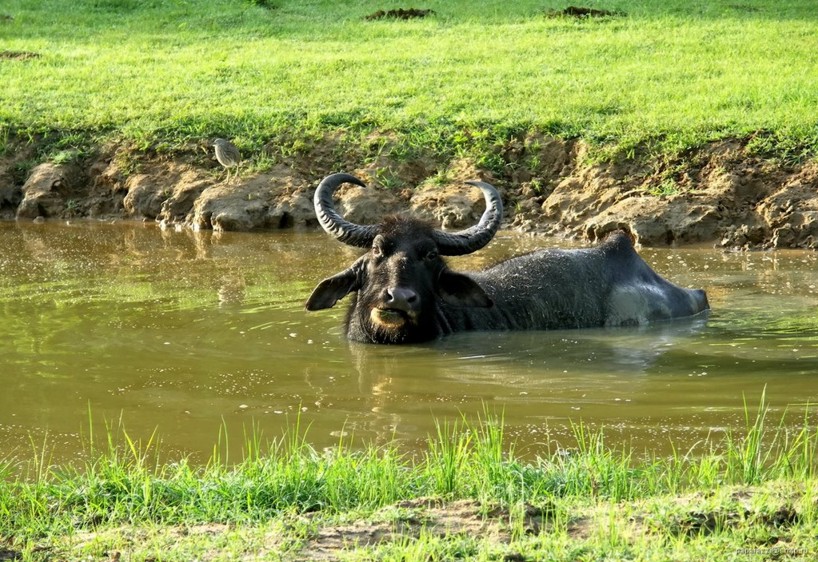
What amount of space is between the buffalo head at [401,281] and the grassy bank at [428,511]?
3631 millimetres

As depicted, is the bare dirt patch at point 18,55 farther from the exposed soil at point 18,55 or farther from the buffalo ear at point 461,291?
the buffalo ear at point 461,291

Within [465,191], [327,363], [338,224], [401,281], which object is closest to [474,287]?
[401,281]

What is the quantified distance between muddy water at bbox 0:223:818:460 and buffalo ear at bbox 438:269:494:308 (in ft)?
0.86

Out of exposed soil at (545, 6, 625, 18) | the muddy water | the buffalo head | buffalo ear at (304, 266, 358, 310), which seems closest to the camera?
the muddy water

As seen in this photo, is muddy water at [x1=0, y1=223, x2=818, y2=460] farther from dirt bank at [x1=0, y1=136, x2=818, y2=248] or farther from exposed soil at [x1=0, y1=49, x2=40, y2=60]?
exposed soil at [x1=0, y1=49, x2=40, y2=60]

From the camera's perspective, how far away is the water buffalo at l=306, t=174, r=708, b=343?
29.6 ft

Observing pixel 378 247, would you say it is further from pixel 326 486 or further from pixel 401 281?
pixel 326 486

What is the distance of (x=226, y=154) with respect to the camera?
48.5 feet

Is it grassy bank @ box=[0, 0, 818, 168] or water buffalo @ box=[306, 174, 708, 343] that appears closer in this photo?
water buffalo @ box=[306, 174, 708, 343]

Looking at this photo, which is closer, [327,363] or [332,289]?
[327,363]

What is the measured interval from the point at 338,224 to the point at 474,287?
1.13 meters

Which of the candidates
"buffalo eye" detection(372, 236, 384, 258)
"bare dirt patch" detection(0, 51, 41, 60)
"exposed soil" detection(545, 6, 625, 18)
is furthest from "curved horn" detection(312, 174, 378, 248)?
"exposed soil" detection(545, 6, 625, 18)

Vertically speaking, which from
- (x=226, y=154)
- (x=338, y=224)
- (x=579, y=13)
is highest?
(x=579, y=13)

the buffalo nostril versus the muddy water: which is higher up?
the buffalo nostril
